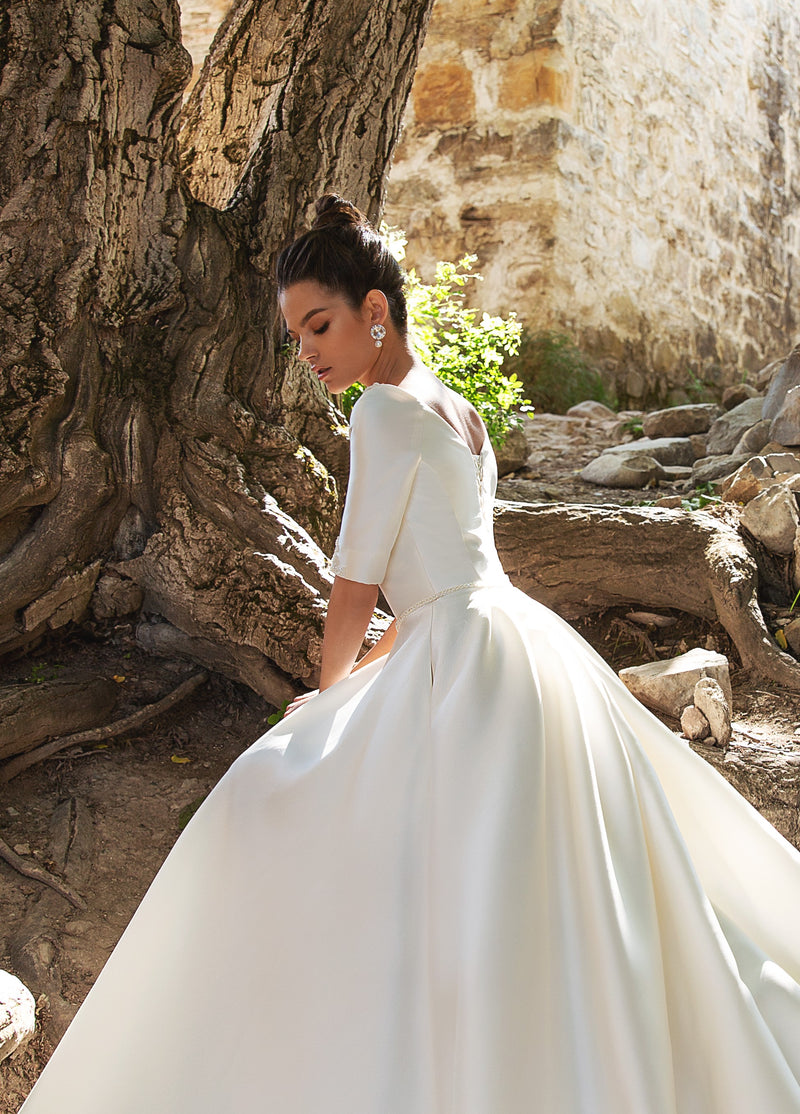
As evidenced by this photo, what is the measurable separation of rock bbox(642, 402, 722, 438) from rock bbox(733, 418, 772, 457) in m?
1.10

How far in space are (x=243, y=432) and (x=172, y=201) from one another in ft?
2.50

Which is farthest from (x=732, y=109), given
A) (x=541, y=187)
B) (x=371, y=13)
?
(x=371, y=13)

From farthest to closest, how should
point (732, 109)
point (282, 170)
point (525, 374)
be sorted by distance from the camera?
point (732, 109) < point (525, 374) < point (282, 170)

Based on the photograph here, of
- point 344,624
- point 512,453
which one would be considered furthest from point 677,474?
point 344,624

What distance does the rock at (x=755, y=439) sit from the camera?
5258mm

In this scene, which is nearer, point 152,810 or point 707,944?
point 707,944

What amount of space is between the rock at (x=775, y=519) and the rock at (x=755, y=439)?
5.75 ft

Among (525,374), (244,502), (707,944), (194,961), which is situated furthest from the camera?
(525,374)

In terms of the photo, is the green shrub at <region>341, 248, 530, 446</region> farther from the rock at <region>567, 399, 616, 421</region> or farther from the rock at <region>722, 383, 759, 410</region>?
the rock at <region>722, 383, 759, 410</region>

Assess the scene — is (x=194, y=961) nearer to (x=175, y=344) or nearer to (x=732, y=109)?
(x=175, y=344)

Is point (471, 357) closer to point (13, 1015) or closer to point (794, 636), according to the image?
point (794, 636)

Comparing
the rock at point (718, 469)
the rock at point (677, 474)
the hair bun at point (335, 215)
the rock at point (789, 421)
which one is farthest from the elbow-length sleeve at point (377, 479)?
the rock at point (789, 421)

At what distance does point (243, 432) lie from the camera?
296cm

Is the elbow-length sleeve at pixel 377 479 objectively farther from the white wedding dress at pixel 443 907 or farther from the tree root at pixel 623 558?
the tree root at pixel 623 558
